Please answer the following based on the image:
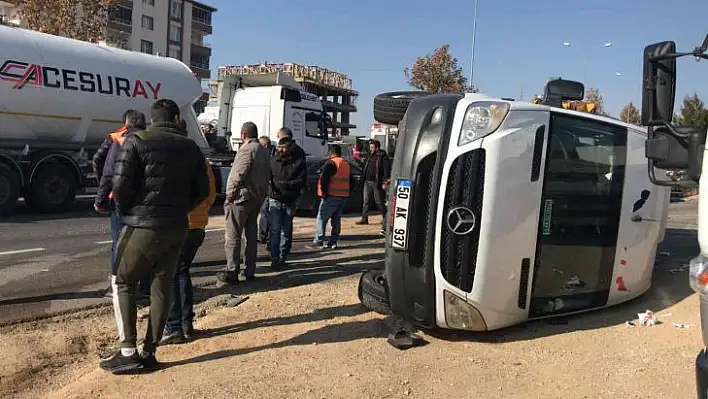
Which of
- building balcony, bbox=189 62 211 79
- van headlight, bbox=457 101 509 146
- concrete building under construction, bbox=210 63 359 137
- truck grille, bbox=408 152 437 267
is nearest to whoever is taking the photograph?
van headlight, bbox=457 101 509 146

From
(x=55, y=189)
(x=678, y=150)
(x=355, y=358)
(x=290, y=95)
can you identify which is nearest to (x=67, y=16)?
(x=290, y=95)

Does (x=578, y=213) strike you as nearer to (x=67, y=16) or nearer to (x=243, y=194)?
(x=243, y=194)

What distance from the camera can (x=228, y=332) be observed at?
491 cm

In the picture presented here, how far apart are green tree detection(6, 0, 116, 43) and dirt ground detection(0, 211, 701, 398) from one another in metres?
20.8

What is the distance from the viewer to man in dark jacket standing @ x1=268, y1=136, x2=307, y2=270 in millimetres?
7520

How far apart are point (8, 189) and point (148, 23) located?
5224 cm

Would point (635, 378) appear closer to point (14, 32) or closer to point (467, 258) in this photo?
point (467, 258)

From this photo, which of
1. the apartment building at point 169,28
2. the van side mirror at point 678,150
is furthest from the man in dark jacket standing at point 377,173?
the apartment building at point 169,28

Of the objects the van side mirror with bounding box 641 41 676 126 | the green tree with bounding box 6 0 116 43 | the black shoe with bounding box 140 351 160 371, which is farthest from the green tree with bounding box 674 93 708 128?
the green tree with bounding box 6 0 116 43

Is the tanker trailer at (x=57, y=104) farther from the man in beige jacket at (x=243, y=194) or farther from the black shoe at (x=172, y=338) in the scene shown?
the black shoe at (x=172, y=338)

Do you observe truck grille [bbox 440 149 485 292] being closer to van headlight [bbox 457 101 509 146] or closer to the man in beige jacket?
van headlight [bbox 457 101 509 146]

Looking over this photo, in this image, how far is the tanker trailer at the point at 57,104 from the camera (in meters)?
11.8

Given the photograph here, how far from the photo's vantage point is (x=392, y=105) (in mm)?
5895

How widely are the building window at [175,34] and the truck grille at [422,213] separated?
63.8 meters
